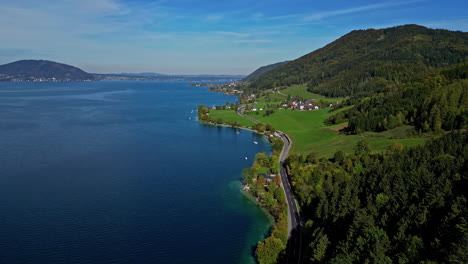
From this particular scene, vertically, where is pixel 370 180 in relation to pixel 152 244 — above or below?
above

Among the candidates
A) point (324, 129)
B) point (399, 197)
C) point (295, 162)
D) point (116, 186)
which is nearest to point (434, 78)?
point (324, 129)

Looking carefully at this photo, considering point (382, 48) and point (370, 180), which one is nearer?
point (370, 180)

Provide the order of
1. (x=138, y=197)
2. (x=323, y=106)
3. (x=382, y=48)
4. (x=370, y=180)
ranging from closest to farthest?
(x=370, y=180) → (x=138, y=197) → (x=323, y=106) → (x=382, y=48)

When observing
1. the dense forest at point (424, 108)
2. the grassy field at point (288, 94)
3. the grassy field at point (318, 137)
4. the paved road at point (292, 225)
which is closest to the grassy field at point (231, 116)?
the grassy field at point (318, 137)

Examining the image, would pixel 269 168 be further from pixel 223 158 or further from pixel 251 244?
pixel 251 244

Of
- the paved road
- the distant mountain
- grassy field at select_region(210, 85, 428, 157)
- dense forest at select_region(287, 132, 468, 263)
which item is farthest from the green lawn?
dense forest at select_region(287, 132, 468, 263)

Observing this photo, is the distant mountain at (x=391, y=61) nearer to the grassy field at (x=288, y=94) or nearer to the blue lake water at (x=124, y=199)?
the grassy field at (x=288, y=94)
